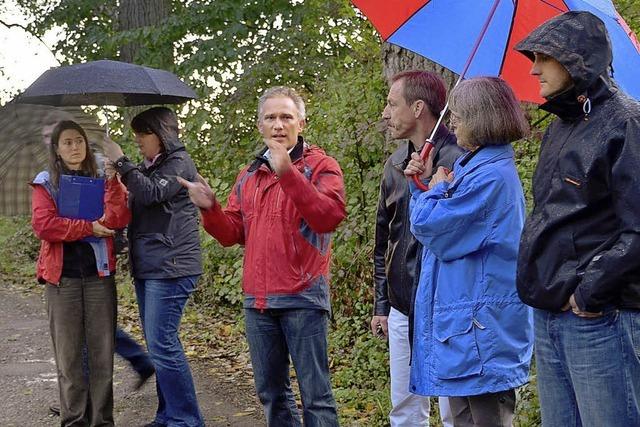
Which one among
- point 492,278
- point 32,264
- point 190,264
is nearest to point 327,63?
point 190,264

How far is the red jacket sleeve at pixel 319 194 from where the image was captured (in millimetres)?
4320

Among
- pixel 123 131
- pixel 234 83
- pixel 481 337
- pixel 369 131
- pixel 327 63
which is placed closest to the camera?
pixel 481 337

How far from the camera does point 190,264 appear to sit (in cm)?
569

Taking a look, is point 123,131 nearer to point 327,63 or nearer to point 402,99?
point 327,63

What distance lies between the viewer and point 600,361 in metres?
3.14

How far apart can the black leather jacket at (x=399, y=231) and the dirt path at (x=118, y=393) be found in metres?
2.29

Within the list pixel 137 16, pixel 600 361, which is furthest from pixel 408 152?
pixel 137 16

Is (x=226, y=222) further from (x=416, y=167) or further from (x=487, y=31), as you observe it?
(x=487, y=31)

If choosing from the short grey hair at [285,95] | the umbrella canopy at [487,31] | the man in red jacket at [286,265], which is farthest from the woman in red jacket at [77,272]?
the umbrella canopy at [487,31]

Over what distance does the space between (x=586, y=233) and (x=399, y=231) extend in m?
1.38

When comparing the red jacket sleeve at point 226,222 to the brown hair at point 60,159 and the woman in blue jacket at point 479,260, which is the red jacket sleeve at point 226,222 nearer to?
the brown hair at point 60,159

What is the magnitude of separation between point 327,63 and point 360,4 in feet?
18.9

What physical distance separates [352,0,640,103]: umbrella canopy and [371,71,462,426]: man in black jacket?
0.64 feet

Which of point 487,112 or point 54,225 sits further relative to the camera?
point 54,225
